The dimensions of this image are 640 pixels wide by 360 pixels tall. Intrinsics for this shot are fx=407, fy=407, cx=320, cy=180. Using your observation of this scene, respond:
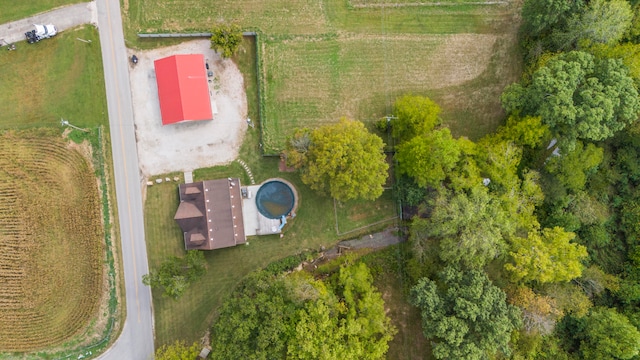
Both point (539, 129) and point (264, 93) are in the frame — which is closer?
point (539, 129)

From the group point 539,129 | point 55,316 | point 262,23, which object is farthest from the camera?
point 262,23

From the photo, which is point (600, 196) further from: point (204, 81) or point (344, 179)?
point (204, 81)

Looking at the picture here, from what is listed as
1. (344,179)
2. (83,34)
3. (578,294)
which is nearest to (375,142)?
(344,179)

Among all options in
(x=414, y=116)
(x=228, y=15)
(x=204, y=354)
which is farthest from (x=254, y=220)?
(x=228, y=15)

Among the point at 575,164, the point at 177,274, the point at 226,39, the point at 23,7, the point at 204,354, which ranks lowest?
the point at 204,354

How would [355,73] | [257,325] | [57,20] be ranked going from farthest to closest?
1. [355,73]
2. [57,20]
3. [257,325]

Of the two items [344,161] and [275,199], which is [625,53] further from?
[275,199]

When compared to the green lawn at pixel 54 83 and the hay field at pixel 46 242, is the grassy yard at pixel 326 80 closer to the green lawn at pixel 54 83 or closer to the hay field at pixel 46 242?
the green lawn at pixel 54 83
